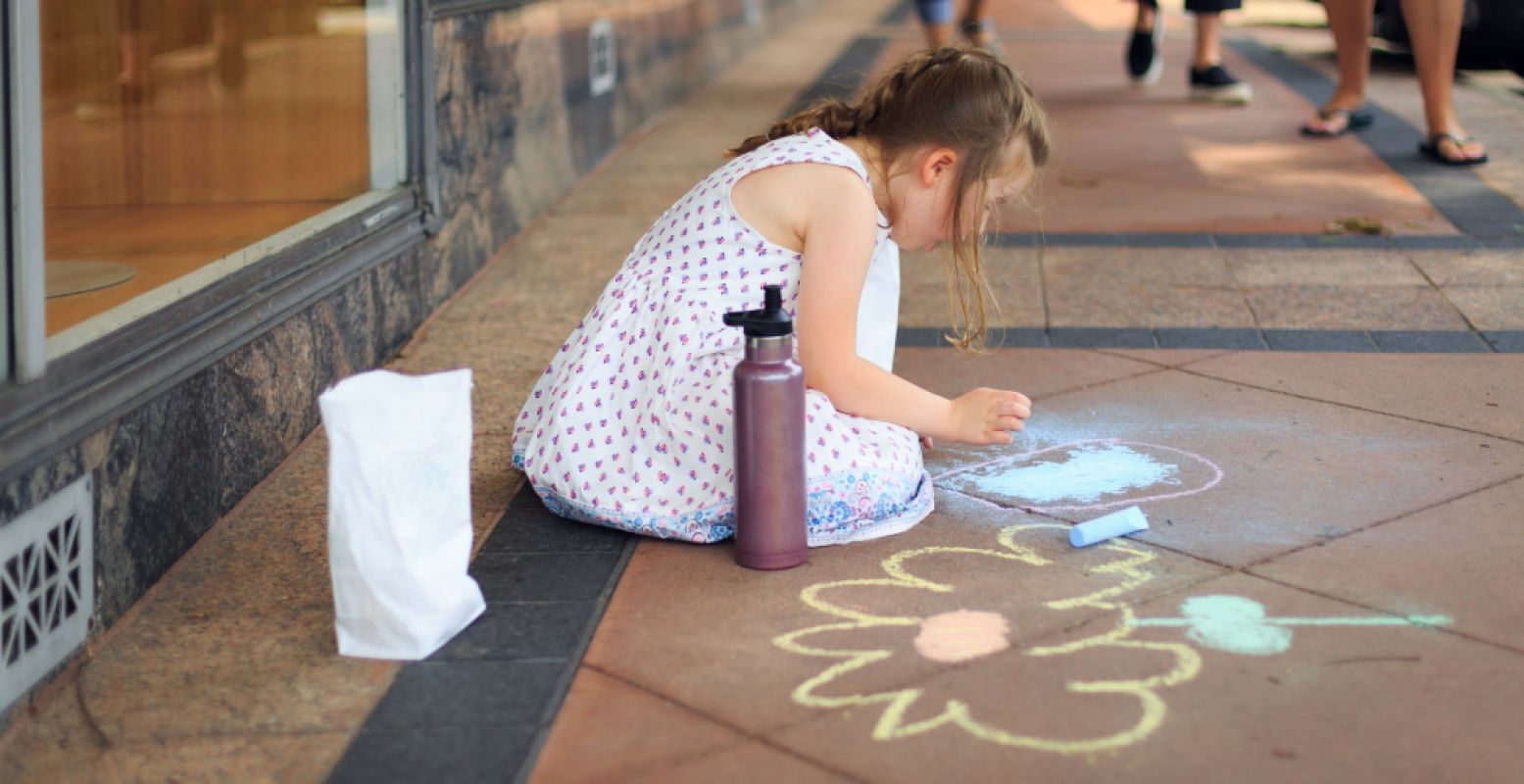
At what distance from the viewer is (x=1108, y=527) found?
2.85 metres

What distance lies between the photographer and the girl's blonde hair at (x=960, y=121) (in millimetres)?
2857

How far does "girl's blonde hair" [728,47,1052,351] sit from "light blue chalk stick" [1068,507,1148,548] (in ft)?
1.38

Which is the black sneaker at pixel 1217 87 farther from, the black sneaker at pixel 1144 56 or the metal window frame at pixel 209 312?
the metal window frame at pixel 209 312

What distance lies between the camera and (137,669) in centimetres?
241

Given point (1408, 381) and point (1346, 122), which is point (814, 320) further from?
point (1346, 122)

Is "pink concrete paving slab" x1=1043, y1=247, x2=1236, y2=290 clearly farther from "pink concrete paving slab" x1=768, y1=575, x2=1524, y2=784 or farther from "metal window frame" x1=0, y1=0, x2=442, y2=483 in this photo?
"pink concrete paving slab" x1=768, y1=575, x2=1524, y2=784

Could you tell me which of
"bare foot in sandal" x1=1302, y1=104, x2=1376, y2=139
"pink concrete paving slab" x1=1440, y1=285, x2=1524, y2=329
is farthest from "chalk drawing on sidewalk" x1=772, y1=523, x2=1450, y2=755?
"bare foot in sandal" x1=1302, y1=104, x2=1376, y2=139

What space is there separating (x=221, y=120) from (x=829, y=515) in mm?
2257

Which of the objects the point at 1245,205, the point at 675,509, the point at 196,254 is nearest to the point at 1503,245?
the point at 1245,205

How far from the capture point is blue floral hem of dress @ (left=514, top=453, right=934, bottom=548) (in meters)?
2.85

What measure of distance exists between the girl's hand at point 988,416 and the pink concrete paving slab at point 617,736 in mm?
856

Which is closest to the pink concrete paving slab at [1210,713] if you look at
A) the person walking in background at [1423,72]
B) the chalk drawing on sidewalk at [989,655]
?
the chalk drawing on sidewalk at [989,655]

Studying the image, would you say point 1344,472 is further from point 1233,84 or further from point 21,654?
point 1233,84

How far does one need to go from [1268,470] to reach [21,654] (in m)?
2.27
